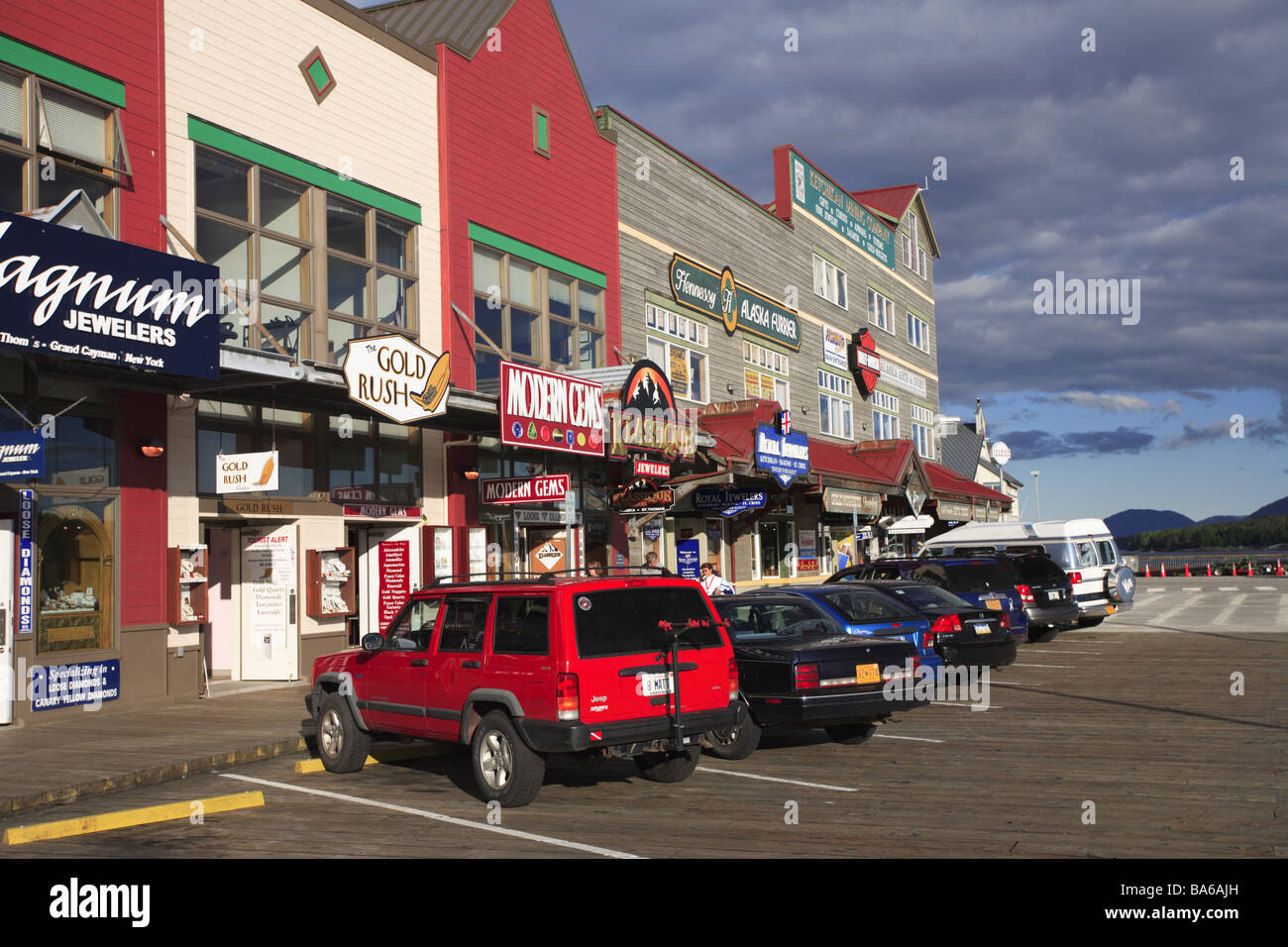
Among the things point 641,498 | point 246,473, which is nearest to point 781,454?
point 641,498

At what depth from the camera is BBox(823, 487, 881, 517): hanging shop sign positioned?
30172mm

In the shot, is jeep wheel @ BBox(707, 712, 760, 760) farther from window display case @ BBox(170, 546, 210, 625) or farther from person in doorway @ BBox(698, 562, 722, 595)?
window display case @ BBox(170, 546, 210, 625)

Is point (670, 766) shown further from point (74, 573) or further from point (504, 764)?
point (74, 573)

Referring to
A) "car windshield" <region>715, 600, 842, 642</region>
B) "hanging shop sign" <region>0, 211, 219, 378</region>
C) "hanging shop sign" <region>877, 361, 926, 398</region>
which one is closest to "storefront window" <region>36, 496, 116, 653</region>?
"hanging shop sign" <region>0, 211, 219, 378</region>

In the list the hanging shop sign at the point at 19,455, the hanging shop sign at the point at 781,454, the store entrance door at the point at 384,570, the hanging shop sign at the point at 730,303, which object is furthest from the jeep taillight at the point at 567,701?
the hanging shop sign at the point at 730,303

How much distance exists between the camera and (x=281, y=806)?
363 inches

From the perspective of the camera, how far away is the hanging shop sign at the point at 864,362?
3900cm

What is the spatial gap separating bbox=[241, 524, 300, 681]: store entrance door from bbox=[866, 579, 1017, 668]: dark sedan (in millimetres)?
8200

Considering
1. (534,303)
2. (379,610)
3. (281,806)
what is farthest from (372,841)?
(534,303)

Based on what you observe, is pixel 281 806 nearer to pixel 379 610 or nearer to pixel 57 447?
pixel 57 447

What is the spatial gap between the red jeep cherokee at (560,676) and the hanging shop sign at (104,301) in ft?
14.5

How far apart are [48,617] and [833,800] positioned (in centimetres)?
933

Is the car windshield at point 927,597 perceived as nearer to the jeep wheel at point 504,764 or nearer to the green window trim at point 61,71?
the jeep wheel at point 504,764

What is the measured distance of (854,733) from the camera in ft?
38.7
